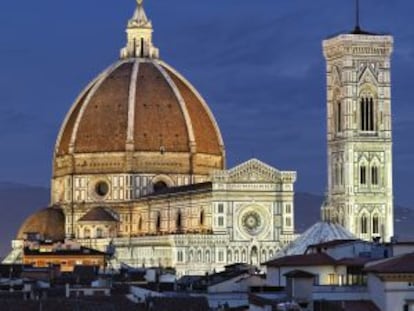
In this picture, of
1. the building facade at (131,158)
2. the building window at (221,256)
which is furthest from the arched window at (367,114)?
the building window at (221,256)

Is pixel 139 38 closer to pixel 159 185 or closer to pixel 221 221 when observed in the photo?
pixel 159 185

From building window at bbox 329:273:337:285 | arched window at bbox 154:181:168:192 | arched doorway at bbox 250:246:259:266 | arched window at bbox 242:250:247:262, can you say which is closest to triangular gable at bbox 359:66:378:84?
arched doorway at bbox 250:246:259:266

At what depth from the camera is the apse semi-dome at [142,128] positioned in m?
148

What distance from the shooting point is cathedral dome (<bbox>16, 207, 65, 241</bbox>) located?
481ft

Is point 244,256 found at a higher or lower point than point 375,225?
lower

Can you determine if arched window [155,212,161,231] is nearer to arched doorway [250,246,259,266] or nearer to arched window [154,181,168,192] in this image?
arched window [154,181,168,192]

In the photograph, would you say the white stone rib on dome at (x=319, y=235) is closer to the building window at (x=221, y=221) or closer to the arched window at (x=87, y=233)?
the building window at (x=221, y=221)

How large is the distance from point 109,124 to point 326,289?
98.2m

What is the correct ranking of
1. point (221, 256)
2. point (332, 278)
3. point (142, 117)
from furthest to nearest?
point (142, 117) → point (221, 256) → point (332, 278)

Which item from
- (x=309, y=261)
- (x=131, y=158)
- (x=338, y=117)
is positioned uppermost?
(x=338, y=117)

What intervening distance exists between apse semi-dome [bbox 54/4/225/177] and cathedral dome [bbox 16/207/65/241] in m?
3.49

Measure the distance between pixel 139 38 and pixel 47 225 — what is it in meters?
18.5

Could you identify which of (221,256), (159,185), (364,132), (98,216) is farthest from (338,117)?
(98,216)

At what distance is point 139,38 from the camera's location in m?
157
